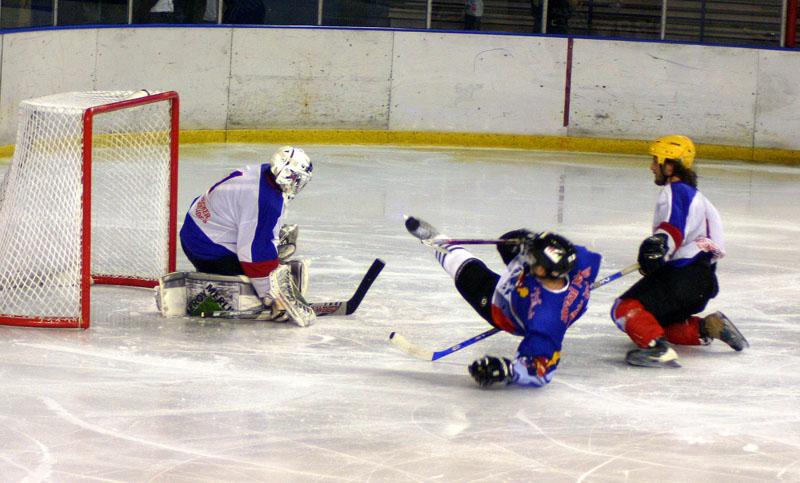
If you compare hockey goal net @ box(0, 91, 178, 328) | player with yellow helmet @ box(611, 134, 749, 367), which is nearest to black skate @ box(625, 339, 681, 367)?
player with yellow helmet @ box(611, 134, 749, 367)

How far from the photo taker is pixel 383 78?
39.3 feet

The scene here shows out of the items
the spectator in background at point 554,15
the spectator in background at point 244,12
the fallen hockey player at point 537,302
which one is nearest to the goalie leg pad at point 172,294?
the fallen hockey player at point 537,302

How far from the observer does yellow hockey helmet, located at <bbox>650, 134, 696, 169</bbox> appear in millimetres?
5211

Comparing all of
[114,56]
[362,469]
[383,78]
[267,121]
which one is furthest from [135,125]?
[362,469]

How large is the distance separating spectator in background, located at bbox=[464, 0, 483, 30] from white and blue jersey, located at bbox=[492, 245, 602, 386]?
310 inches

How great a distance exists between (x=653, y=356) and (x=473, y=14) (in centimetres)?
775

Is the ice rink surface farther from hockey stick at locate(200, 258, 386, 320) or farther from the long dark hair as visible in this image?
the long dark hair

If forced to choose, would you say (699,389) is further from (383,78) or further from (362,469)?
(383,78)

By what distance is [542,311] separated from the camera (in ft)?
15.0

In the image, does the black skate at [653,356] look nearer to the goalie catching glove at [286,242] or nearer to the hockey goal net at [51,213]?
the goalie catching glove at [286,242]

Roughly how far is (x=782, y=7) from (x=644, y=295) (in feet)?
26.3

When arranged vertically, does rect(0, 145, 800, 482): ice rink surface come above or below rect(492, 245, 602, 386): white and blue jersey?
below

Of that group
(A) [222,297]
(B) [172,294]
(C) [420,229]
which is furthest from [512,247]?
(B) [172,294]

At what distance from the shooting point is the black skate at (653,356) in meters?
5.12
